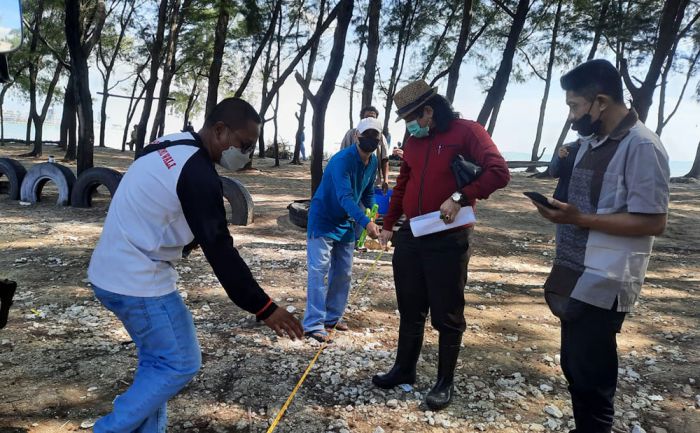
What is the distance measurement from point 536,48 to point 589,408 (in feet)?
87.3

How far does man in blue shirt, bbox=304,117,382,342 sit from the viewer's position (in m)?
3.87

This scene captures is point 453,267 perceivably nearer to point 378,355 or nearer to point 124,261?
point 378,355

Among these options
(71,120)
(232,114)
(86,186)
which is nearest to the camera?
(232,114)

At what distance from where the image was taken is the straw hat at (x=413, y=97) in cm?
297

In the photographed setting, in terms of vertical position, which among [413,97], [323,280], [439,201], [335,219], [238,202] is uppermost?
[413,97]

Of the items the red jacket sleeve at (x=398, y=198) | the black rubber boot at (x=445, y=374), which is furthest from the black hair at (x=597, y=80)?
the black rubber boot at (x=445, y=374)

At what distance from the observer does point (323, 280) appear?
4.03 metres

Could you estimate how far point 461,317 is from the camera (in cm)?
303

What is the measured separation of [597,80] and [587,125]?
0.20 metres

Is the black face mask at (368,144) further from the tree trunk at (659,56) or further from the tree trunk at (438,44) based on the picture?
the tree trunk at (438,44)

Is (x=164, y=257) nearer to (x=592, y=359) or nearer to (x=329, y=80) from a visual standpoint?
(x=592, y=359)

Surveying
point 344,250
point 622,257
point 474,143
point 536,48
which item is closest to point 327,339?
point 344,250

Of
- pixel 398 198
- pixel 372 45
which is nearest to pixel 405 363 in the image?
pixel 398 198

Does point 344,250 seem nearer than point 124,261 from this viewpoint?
No
